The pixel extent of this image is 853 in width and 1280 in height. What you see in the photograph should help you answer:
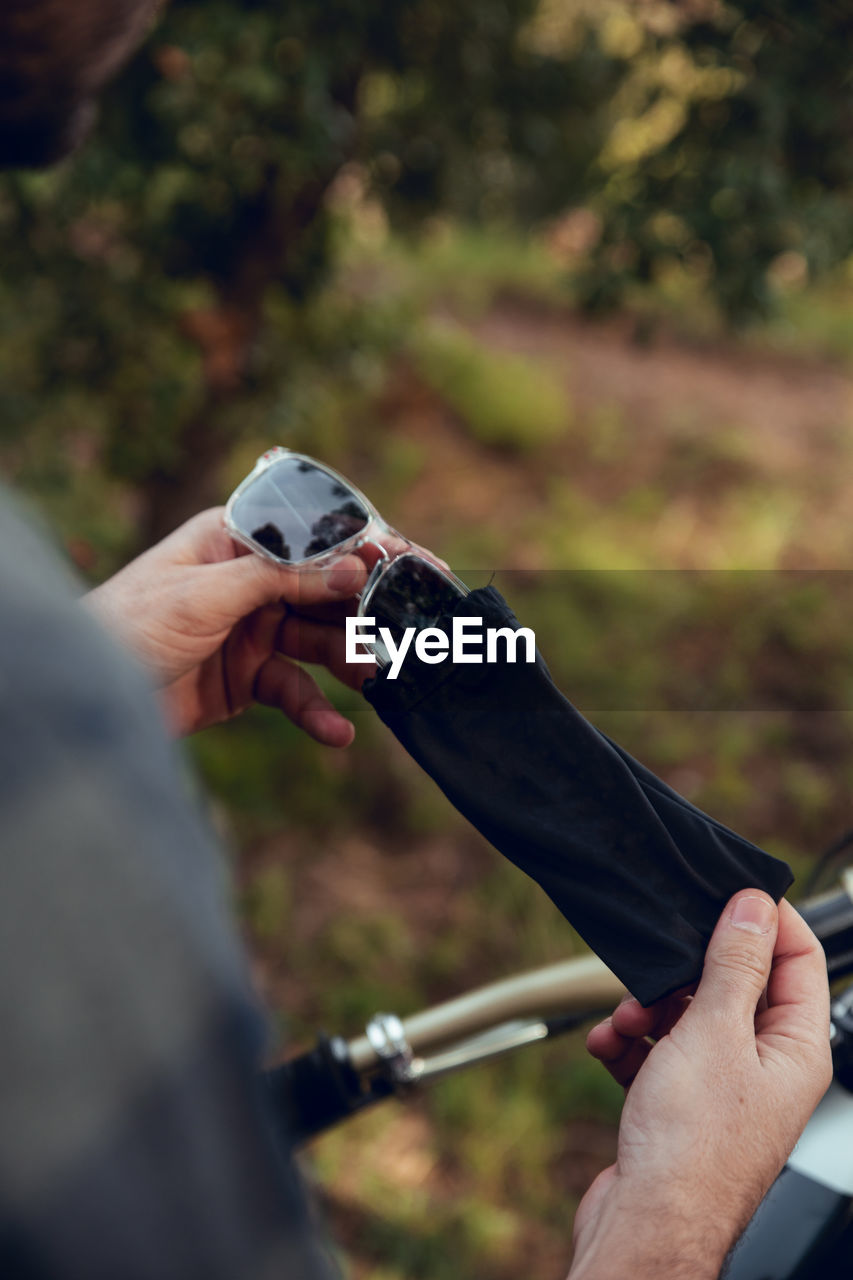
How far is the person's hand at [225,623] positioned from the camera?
1.24 meters

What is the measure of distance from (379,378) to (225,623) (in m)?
2.47

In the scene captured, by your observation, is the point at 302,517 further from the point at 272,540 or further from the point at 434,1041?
the point at 434,1041

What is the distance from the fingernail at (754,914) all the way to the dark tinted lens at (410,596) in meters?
0.44

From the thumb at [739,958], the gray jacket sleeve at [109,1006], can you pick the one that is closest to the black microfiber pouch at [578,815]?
the thumb at [739,958]

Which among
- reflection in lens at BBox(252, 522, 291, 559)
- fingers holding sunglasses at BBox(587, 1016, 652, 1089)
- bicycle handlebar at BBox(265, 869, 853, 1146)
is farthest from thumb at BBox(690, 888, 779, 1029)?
reflection in lens at BBox(252, 522, 291, 559)

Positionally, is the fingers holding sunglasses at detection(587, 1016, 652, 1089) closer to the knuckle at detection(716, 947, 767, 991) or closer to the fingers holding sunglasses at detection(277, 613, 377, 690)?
the knuckle at detection(716, 947, 767, 991)

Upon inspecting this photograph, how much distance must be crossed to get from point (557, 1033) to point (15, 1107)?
1.15 meters

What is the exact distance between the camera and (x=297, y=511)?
4.06 feet

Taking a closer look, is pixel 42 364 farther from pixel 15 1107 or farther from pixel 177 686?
pixel 15 1107

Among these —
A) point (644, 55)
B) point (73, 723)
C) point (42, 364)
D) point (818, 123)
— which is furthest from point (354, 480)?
point (73, 723)

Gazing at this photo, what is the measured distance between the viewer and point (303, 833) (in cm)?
338

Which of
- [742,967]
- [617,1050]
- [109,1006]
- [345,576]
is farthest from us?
[345,576]

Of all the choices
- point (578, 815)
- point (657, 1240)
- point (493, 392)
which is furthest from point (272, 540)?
point (493, 392)

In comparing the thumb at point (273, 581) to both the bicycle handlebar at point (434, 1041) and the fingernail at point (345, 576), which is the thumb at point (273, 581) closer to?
the fingernail at point (345, 576)
